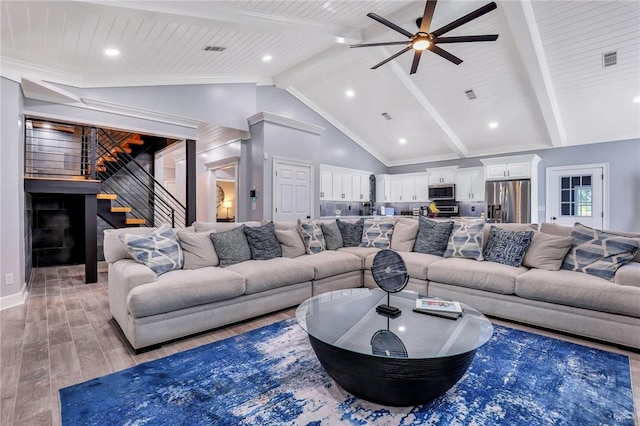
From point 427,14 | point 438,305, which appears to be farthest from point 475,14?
point 438,305

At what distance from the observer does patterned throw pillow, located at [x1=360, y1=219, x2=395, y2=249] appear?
4.52 m

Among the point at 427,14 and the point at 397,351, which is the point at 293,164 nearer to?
the point at 427,14

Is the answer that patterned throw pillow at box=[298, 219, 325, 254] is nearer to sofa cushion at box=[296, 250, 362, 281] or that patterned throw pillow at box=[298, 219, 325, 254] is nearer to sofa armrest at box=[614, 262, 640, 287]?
sofa cushion at box=[296, 250, 362, 281]

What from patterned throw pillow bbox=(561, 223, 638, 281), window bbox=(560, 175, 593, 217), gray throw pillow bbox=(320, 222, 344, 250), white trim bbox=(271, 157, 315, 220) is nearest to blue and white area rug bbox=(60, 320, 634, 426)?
patterned throw pillow bbox=(561, 223, 638, 281)

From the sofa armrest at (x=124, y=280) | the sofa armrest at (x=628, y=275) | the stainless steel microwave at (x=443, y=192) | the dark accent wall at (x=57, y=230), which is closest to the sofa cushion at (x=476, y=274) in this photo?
the sofa armrest at (x=628, y=275)

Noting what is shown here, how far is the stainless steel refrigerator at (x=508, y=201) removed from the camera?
20.7ft

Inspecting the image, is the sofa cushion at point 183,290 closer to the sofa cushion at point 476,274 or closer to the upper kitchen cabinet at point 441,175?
the sofa cushion at point 476,274

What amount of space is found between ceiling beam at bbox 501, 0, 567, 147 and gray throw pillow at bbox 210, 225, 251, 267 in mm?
4261

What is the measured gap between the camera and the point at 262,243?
362 centimetres

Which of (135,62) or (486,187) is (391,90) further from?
(135,62)

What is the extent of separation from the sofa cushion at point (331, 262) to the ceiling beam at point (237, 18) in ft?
9.33

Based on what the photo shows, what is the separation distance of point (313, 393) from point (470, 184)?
276 inches

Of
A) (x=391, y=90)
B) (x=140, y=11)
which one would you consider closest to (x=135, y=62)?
(x=140, y=11)

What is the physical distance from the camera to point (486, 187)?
6961mm
